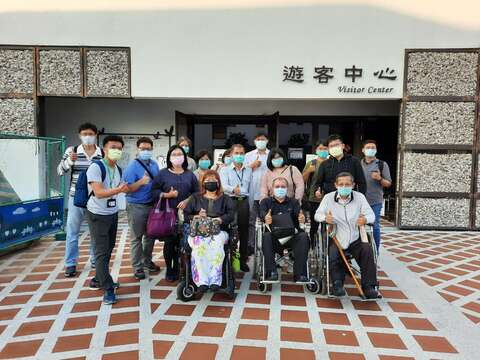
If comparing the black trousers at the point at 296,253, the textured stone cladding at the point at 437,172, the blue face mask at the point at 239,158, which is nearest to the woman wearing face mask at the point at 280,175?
the blue face mask at the point at 239,158

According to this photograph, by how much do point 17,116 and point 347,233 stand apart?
5731 mm

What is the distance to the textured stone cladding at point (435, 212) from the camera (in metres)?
6.05

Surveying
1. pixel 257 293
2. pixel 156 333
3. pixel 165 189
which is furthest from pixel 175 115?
pixel 156 333

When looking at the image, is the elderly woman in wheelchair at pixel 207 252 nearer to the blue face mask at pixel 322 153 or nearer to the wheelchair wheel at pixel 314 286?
the wheelchair wheel at pixel 314 286

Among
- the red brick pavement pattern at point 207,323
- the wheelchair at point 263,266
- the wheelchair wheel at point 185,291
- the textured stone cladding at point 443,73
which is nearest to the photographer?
the red brick pavement pattern at point 207,323

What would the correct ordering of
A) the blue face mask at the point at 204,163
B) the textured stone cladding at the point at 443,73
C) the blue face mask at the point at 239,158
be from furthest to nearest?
the textured stone cladding at the point at 443,73, the blue face mask at the point at 204,163, the blue face mask at the point at 239,158

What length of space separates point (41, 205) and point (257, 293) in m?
3.14

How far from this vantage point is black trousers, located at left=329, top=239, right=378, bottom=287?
10.0ft

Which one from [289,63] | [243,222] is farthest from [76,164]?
[289,63]

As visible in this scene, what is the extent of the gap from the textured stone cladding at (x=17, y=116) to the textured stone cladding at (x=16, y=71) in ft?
0.60

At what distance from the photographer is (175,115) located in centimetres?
738

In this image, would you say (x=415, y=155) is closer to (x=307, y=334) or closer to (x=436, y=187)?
(x=436, y=187)

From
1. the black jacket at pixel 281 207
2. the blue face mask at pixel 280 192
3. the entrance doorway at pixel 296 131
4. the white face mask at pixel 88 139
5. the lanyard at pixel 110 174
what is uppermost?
the entrance doorway at pixel 296 131

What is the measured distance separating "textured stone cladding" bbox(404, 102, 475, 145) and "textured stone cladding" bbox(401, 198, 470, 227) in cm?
100
